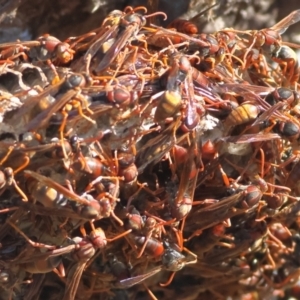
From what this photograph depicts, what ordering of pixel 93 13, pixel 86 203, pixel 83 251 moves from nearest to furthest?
pixel 86 203 → pixel 83 251 → pixel 93 13

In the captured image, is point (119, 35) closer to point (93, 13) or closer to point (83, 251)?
point (93, 13)

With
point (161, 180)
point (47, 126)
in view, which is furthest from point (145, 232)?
point (47, 126)

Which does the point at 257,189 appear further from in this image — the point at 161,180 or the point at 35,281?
the point at 35,281

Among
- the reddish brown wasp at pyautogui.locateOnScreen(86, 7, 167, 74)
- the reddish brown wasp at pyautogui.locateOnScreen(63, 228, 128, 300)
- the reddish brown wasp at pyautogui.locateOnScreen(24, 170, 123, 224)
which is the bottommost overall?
the reddish brown wasp at pyautogui.locateOnScreen(63, 228, 128, 300)

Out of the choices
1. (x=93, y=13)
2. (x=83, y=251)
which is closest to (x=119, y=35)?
(x=93, y=13)

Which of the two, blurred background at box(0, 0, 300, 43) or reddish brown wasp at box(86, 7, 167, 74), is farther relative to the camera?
blurred background at box(0, 0, 300, 43)

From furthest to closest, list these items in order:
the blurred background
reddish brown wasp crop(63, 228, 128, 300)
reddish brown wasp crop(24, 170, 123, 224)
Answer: the blurred background
reddish brown wasp crop(63, 228, 128, 300)
reddish brown wasp crop(24, 170, 123, 224)

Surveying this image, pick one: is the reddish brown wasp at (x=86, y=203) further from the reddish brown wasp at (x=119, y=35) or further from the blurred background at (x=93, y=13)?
the blurred background at (x=93, y=13)

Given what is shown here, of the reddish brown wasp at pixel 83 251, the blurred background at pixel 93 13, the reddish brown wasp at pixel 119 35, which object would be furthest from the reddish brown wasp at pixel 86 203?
the blurred background at pixel 93 13

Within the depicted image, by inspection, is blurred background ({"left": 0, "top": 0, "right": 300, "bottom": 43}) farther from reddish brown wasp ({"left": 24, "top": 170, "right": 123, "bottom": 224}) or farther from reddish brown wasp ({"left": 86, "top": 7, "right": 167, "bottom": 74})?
reddish brown wasp ({"left": 24, "top": 170, "right": 123, "bottom": 224})

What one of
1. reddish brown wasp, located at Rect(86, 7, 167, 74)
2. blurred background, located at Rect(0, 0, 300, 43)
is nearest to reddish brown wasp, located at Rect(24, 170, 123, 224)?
reddish brown wasp, located at Rect(86, 7, 167, 74)

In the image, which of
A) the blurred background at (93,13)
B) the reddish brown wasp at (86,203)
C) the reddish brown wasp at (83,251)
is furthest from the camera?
the blurred background at (93,13)
